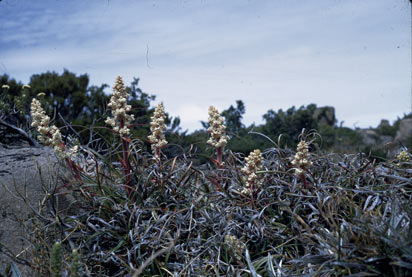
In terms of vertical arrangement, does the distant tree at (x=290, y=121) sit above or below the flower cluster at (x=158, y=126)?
below

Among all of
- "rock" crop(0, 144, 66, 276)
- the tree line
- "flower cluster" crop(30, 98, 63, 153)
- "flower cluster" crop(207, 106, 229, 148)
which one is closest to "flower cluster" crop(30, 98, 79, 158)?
"flower cluster" crop(30, 98, 63, 153)

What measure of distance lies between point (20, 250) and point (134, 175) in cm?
87

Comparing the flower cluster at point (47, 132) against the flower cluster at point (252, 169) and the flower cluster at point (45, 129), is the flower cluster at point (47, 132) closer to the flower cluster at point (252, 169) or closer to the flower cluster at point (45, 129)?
the flower cluster at point (45, 129)

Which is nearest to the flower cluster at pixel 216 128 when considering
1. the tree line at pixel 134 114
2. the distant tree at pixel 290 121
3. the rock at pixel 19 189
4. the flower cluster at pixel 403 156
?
the rock at pixel 19 189

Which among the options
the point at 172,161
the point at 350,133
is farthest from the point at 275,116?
the point at 172,161

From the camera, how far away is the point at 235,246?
2418mm

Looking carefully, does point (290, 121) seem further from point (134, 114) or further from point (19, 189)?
point (19, 189)

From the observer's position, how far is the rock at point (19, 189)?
2.75 m

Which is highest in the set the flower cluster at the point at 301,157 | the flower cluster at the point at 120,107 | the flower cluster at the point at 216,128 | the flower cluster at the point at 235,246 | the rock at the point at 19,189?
the flower cluster at the point at 120,107

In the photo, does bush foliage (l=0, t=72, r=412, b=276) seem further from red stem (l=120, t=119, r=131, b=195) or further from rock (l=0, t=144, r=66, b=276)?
rock (l=0, t=144, r=66, b=276)

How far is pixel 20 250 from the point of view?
2736mm

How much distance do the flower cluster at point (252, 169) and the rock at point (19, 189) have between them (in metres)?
1.22

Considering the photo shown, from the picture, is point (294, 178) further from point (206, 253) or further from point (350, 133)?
point (350, 133)

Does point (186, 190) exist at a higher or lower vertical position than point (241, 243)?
higher
